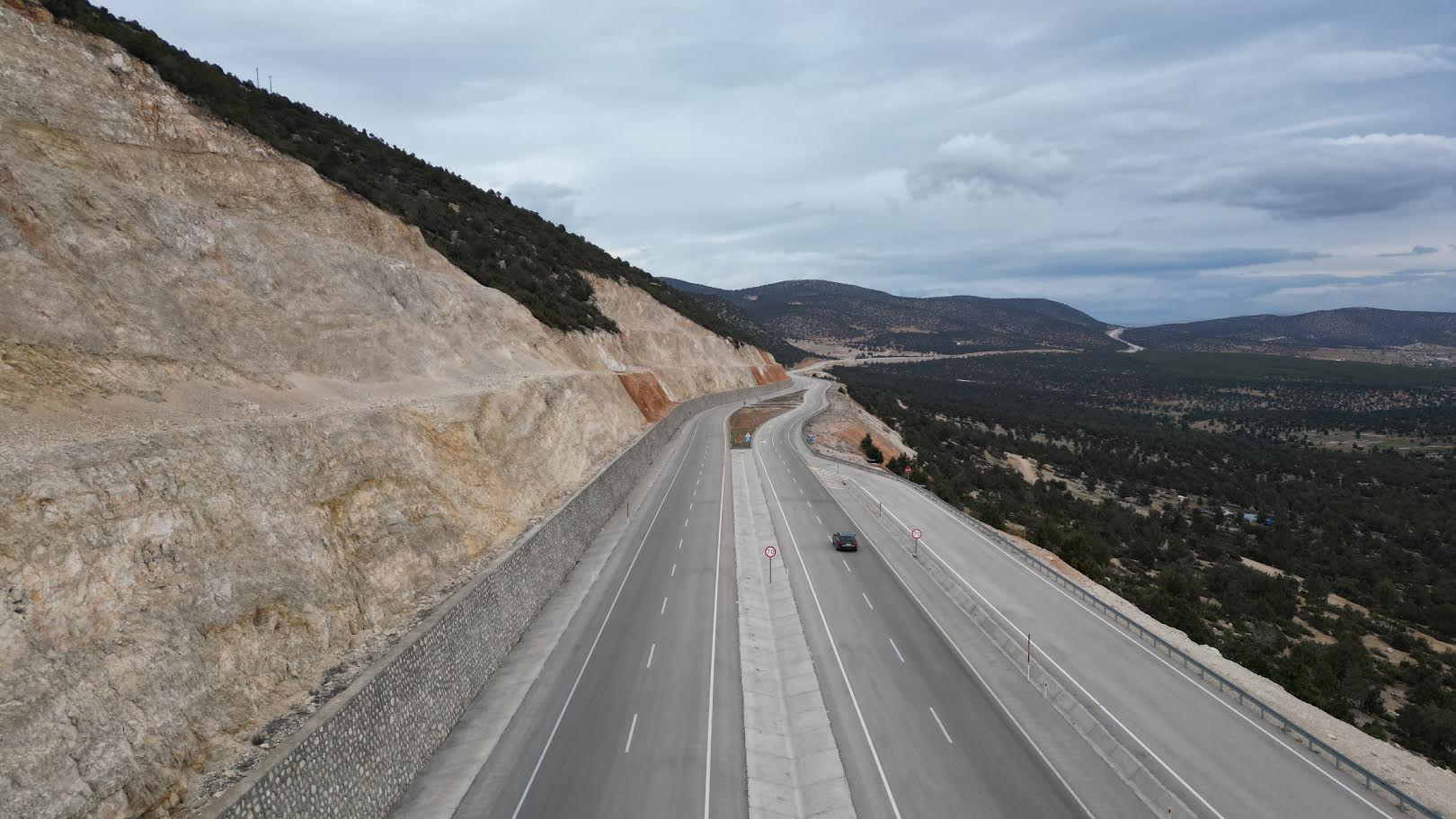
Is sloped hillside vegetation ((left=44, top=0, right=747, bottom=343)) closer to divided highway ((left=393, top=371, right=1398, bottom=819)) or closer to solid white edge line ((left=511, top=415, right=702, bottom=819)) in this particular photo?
solid white edge line ((left=511, top=415, right=702, bottom=819))

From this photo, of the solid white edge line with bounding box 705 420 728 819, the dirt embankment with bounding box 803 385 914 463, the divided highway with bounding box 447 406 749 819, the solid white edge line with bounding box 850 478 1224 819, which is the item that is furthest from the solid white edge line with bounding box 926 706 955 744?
the dirt embankment with bounding box 803 385 914 463

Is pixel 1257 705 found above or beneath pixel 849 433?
beneath

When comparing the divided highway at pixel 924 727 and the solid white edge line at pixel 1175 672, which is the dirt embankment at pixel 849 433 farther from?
the divided highway at pixel 924 727

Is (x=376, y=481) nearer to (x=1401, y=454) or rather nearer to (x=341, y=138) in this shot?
(x=341, y=138)

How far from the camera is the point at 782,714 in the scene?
1602cm

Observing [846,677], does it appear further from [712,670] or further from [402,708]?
[402,708]

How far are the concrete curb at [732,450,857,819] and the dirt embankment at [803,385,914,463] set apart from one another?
3121 centimetres

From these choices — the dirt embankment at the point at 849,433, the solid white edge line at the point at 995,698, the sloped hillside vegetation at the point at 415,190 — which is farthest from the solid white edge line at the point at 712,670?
the dirt embankment at the point at 849,433

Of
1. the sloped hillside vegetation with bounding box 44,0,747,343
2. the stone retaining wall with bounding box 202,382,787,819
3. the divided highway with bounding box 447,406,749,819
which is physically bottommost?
the divided highway with bounding box 447,406,749,819

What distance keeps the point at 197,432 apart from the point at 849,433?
55.6m

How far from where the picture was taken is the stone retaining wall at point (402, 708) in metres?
9.58

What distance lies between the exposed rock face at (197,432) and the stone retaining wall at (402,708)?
1.44m

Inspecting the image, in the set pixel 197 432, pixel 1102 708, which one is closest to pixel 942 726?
pixel 1102 708

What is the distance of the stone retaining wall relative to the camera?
9578mm
